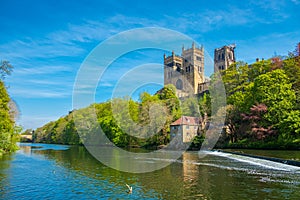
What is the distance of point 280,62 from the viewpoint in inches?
2302

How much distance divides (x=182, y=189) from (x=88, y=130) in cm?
7865

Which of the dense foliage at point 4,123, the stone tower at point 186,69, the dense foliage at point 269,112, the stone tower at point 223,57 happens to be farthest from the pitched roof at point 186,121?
the stone tower at point 223,57

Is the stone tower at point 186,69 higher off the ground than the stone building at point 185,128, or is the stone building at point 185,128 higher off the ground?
the stone tower at point 186,69

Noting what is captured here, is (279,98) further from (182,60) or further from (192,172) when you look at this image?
(182,60)

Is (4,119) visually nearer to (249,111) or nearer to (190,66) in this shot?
(249,111)

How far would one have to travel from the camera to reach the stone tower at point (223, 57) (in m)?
131

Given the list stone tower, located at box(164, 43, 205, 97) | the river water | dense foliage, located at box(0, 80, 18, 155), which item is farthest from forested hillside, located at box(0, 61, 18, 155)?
stone tower, located at box(164, 43, 205, 97)

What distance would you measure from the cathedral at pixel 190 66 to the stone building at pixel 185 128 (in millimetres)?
55592

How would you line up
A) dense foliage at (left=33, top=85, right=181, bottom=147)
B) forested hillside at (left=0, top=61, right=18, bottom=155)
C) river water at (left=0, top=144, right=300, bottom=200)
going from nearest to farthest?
river water at (left=0, top=144, right=300, bottom=200) < forested hillside at (left=0, top=61, right=18, bottom=155) < dense foliage at (left=33, top=85, right=181, bottom=147)

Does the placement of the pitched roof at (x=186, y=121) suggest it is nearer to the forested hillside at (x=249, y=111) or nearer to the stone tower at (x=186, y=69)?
the forested hillside at (x=249, y=111)

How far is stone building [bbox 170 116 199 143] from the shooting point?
200 feet

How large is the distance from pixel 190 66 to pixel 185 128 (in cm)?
6723

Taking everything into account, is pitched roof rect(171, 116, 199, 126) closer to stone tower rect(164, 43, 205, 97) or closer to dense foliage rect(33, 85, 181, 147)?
dense foliage rect(33, 85, 181, 147)

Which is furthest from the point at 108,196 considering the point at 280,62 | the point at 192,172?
the point at 280,62
